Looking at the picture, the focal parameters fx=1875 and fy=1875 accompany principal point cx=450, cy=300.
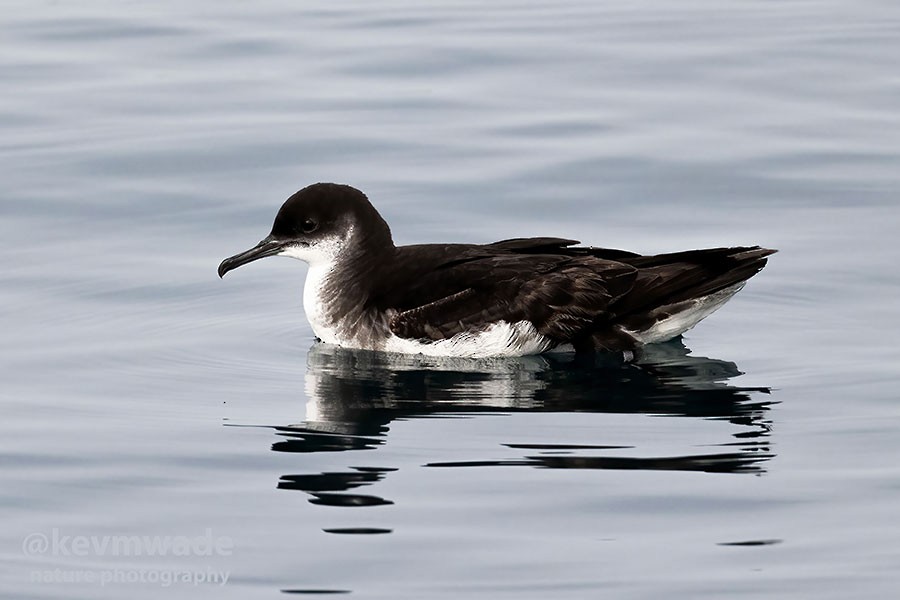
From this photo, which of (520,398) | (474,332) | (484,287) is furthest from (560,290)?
(520,398)

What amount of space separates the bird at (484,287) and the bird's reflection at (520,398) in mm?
137

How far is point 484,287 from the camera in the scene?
1084 centimetres

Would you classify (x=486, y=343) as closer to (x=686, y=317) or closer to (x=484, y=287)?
(x=484, y=287)

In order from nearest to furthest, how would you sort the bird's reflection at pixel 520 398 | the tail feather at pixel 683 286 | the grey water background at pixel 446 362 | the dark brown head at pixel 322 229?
the grey water background at pixel 446 362 → the bird's reflection at pixel 520 398 → the tail feather at pixel 683 286 → the dark brown head at pixel 322 229

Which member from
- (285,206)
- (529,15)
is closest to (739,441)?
(285,206)

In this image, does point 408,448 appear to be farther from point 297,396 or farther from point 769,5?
point 769,5

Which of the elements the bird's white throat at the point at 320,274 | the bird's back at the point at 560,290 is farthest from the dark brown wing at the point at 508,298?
the bird's white throat at the point at 320,274

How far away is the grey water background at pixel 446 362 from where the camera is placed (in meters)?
7.77

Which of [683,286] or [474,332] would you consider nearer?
[474,332]

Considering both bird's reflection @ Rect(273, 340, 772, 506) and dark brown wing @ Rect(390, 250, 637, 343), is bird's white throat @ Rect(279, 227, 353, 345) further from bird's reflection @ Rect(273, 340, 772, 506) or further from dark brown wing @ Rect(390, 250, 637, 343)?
dark brown wing @ Rect(390, 250, 637, 343)

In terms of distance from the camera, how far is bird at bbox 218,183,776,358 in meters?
10.8

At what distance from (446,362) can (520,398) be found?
3.13 ft

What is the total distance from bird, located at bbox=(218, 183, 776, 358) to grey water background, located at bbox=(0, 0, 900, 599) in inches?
9.1

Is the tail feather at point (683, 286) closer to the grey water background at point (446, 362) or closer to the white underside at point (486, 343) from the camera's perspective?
the grey water background at point (446, 362)
